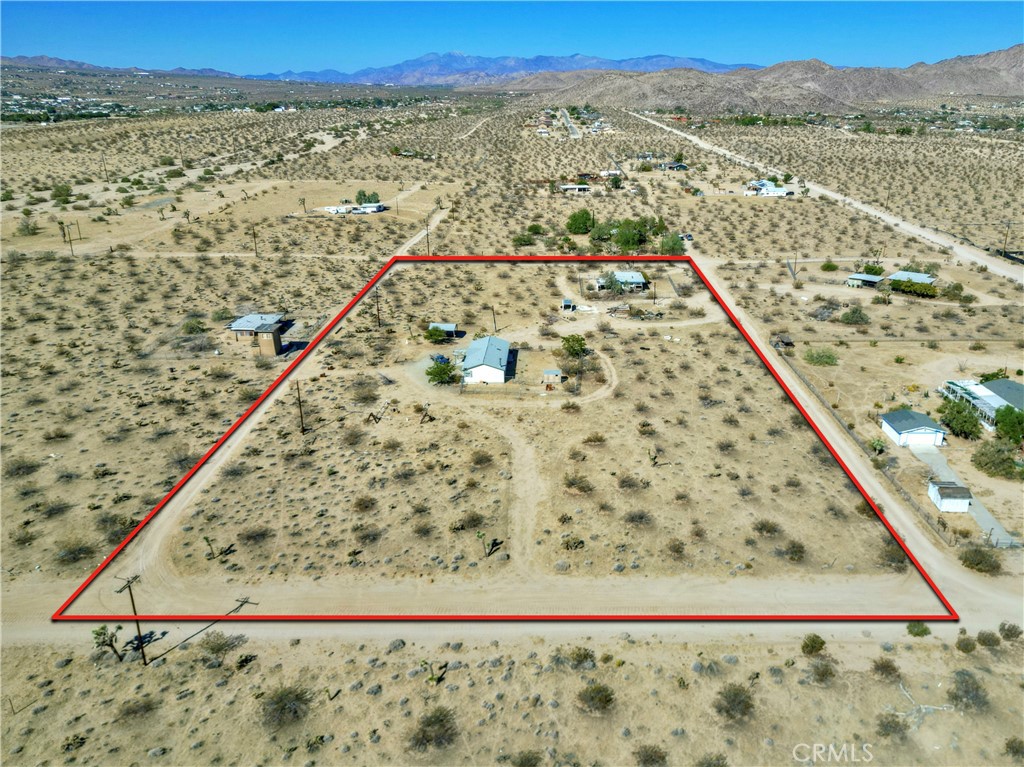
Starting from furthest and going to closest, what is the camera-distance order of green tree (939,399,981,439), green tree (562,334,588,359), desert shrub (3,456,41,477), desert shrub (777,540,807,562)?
green tree (562,334,588,359), green tree (939,399,981,439), desert shrub (3,456,41,477), desert shrub (777,540,807,562)

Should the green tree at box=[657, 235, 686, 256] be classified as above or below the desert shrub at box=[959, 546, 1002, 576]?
above

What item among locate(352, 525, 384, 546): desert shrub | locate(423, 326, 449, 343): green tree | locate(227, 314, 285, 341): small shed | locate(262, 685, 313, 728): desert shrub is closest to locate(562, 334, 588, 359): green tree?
locate(423, 326, 449, 343): green tree

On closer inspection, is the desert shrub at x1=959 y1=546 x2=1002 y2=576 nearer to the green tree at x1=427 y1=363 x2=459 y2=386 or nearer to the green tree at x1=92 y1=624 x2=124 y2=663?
the green tree at x1=427 y1=363 x2=459 y2=386

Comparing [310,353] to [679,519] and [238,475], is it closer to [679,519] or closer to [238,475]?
[238,475]

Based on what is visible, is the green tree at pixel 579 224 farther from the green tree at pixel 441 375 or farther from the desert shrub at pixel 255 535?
the desert shrub at pixel 255 535

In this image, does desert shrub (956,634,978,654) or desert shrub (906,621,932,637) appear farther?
desert shrub (906,621,932,637)

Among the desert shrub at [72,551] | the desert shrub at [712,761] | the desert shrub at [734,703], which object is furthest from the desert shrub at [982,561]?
the desert shrub at [72,551]

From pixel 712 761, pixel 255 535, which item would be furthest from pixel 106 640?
pixel 712 761
